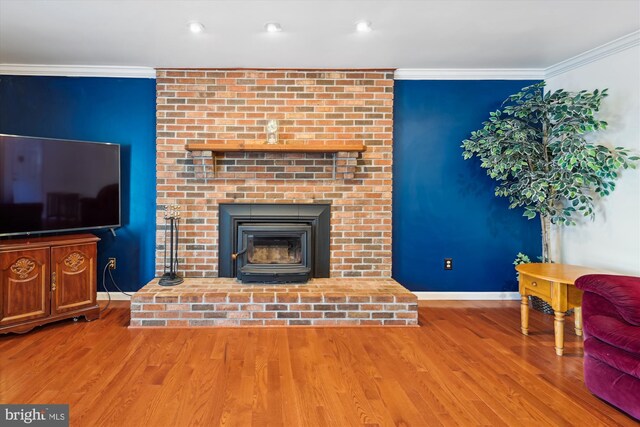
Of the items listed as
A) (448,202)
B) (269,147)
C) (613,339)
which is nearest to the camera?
(613,339)

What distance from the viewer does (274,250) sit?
141 inches

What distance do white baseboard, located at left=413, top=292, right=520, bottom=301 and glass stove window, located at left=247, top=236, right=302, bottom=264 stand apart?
49.9 inches

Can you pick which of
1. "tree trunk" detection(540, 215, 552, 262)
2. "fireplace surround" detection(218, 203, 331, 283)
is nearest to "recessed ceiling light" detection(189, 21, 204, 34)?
"fireplace surround" detection(218, 203, 331, 283)

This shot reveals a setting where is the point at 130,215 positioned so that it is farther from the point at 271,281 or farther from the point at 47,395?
the point at 47,395

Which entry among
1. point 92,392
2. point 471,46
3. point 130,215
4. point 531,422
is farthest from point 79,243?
point 471,46

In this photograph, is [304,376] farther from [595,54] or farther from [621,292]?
[595,54]

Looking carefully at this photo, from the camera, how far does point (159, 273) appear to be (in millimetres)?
3553

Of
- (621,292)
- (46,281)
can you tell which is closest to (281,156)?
(46,281)

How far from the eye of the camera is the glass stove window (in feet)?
11.6

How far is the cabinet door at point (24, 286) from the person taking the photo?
2.69 m

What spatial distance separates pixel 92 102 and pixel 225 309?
2.35m

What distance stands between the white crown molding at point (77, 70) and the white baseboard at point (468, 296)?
3372mm

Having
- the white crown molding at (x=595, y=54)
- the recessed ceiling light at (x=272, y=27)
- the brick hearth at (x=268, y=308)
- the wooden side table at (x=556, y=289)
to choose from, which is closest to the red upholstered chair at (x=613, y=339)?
the wooden side table at (x=556, y=289)

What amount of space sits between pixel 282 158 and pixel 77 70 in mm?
2056
